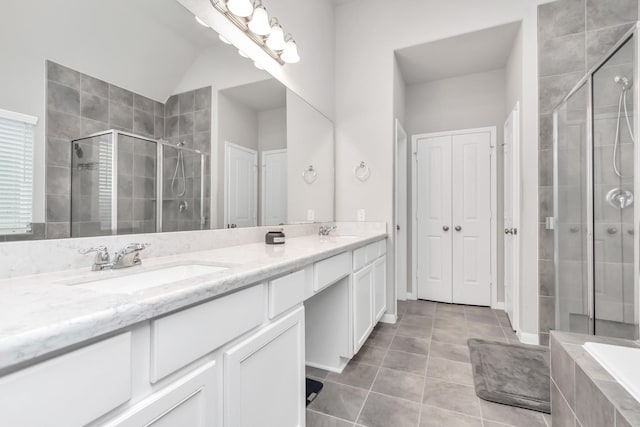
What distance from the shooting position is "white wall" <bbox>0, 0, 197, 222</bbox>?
2.86 ft

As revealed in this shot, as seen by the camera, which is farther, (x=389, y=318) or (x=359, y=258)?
(x=389, y=318)

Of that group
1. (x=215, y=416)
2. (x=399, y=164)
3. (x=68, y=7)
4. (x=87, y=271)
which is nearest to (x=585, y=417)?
(x=215, y=416)

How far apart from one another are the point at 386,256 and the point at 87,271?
2.35 m

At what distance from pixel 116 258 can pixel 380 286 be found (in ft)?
6.67

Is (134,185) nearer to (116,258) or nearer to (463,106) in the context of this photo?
(116,258)

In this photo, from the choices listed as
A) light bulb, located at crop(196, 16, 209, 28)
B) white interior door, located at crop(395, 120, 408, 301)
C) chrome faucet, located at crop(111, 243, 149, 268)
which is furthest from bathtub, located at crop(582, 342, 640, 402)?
white interior door, located at crop(395, 120, 408, 301)

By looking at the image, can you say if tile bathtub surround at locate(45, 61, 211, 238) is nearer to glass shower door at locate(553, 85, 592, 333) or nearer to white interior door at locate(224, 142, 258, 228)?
white interior door at locate(224, 142, 258, 228)

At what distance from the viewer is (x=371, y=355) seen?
220cm

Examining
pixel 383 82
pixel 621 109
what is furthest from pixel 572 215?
pixel 383 82

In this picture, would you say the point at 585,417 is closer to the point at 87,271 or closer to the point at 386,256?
the point at 87,271

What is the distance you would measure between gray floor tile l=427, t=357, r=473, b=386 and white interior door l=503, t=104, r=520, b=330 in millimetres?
958

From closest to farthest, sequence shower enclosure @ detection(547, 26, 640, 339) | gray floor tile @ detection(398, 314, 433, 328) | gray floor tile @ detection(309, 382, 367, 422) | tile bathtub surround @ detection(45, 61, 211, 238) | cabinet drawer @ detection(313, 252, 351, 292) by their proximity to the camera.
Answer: tile bathtub surround @ detection(45, 61, 211, 238)
cabinet drawer @ detection(313, 252, 351, 292)
gray floor tile @ detection(309, 382, 367, 422)
shower enclosure @ detection(547, 26, 640, 339)
gray floor tile @ detection(398, 314, 433, 328)

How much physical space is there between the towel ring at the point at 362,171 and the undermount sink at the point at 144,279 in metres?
2.07

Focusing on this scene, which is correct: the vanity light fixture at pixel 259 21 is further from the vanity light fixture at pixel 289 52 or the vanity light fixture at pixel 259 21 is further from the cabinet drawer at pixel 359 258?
the cabinet drawer at pixel 359 258
